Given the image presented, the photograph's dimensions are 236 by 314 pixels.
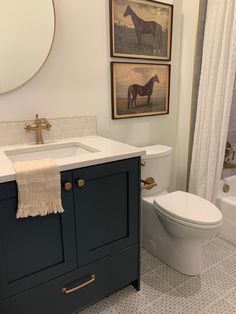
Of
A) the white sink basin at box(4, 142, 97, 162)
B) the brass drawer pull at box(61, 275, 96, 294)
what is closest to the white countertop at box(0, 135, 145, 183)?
the white sink basin at box(4, 142, 97, 162)

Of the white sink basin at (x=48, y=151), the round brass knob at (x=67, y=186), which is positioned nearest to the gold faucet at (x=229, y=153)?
the white sink basin at (x=48, y=151)

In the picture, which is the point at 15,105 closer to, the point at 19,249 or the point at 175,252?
the point at 19,249

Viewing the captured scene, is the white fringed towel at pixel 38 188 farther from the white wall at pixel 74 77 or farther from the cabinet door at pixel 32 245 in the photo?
the white wall at pixel 74 77

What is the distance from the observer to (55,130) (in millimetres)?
1560

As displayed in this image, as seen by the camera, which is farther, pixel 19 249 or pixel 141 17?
pixel 141 17

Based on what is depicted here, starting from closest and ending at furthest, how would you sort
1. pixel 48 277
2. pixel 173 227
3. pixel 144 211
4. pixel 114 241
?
pixel 48 277, pixel 114 241, pixel 173 227, pixel 144 211

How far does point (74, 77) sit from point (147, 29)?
2.21 feet

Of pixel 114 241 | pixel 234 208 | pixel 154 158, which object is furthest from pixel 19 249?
pixel 234 208

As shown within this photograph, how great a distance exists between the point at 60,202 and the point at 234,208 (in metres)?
1.48

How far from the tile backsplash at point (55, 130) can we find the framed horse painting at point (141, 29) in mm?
516

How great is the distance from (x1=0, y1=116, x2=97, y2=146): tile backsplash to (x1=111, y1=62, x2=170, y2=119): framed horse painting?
227mm

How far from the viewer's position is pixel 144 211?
1.84 meters

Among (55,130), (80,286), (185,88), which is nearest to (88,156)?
(55,130)

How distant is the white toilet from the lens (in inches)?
57.2
